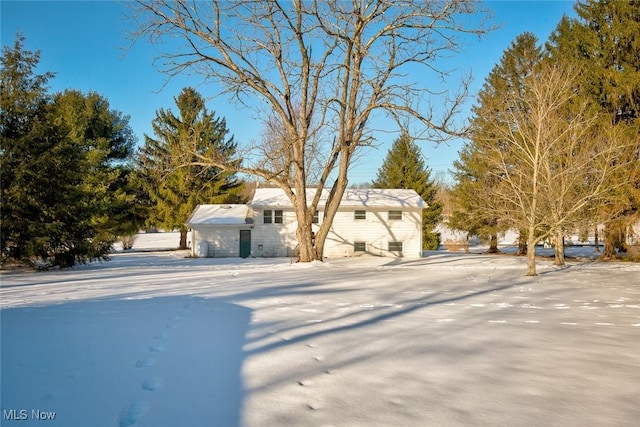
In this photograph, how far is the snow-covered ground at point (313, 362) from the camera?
3178 mm

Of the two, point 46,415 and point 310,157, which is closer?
point 46,415

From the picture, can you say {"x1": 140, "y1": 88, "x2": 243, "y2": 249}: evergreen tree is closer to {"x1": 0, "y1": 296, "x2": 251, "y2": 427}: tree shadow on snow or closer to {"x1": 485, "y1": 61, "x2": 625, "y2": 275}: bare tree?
{"x1": 485, "y1": 61, "x2": 625, "y2": 275}: bare tree

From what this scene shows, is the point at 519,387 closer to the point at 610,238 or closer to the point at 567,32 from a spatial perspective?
the point at 610,238

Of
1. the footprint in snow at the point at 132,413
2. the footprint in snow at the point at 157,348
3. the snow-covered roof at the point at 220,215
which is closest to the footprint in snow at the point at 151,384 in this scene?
the footprint in snow at the point at 132,413

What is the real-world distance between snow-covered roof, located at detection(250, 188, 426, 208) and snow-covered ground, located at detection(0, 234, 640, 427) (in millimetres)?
19526

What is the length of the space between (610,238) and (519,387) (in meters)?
24.6

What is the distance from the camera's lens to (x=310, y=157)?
32875 millimetres

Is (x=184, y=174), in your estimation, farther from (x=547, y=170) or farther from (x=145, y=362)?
(x=145, y=362)

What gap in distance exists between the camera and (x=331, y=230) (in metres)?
28.1

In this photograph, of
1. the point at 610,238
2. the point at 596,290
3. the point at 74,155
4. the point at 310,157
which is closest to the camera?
the point at 596,290

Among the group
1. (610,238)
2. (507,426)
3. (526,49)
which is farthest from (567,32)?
(507,426)

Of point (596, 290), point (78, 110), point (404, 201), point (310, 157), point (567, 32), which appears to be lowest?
point (596, 290)

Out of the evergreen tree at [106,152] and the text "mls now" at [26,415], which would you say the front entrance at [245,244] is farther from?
the text "mls now" at [26,415]

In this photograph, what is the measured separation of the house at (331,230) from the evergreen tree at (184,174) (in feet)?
18.3
